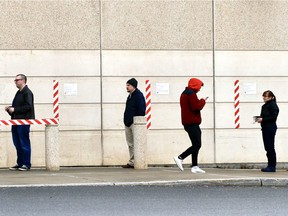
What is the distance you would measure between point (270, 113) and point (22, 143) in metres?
5.09

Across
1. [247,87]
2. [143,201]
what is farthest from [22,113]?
[143,201]

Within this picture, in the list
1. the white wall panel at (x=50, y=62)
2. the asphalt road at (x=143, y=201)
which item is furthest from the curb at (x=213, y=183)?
the white wall panel at (x=50, y=62)

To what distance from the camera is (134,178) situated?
1762 cm

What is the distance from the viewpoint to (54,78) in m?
22.2

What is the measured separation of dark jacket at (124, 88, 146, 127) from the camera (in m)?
20.9

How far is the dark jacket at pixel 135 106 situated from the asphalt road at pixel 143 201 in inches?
180

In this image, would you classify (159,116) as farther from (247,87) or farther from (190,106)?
(190,106)

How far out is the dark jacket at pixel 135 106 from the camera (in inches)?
824

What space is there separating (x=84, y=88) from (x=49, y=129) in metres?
2.59

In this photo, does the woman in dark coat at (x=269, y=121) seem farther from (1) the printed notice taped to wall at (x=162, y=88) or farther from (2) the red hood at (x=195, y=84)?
(1) the printed notice taped to wall at (x=162, y=88)

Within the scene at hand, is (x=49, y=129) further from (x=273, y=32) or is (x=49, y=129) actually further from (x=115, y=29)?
(x=273, y=32)

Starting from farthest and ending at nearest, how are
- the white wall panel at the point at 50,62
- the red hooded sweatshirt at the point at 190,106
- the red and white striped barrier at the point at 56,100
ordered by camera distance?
the red and white striped barrier at the point at 56,100
the white wall panel at the point at 50,62
the red hooded sweatshirt at the point at 190,106

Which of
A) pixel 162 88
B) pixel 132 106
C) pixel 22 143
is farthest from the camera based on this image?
pixel 162 88

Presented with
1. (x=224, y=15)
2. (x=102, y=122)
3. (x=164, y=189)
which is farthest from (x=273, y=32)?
(x=164, y=189)
